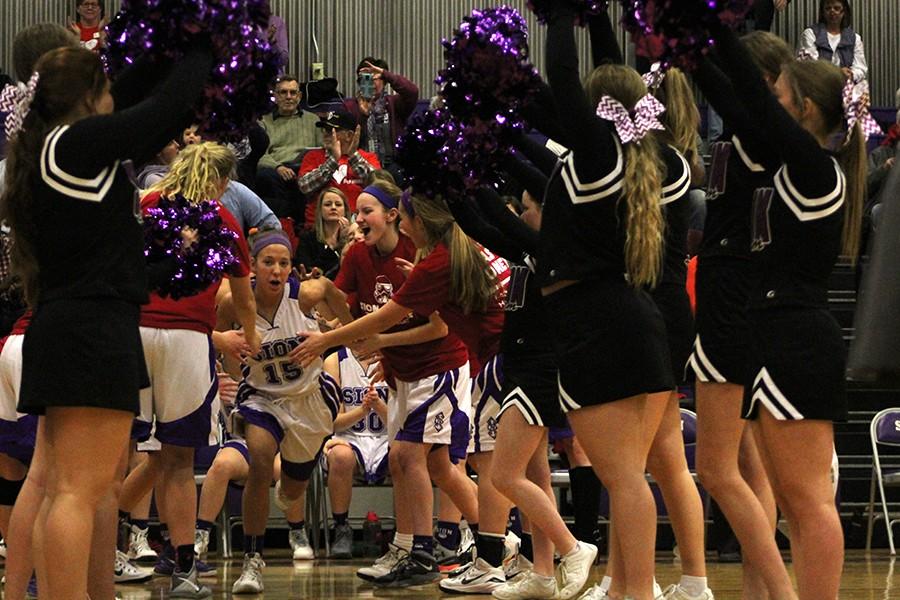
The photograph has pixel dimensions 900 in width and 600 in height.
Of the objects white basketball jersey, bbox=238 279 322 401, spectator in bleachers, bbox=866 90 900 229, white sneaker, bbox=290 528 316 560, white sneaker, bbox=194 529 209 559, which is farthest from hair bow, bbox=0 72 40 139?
spectator in bleachers, bbox=866 90 900 229

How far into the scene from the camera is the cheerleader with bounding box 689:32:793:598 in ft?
13.3

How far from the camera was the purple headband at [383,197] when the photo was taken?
21.1 feet

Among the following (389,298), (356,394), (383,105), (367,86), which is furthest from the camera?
(367,86)

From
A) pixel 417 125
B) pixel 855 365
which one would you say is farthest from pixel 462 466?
pixel 855 365

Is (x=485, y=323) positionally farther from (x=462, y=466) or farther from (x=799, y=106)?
(x=799, y=106)

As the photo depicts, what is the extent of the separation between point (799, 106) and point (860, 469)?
18.2 ft

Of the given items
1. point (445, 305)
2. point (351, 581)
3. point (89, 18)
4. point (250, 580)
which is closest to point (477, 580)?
point (351, 581)

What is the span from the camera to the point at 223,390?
22.9ft

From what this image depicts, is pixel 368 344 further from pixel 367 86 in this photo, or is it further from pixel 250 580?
pixel 367 86

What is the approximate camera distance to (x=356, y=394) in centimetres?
821

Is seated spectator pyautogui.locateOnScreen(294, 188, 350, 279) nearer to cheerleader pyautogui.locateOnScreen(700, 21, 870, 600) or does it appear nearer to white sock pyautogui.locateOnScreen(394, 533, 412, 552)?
white sock pyautogui.locateOnScreen(394, 533, 412, 552)

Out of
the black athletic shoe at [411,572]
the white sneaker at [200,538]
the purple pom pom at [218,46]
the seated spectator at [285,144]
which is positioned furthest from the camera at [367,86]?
the purple pom pom at [218,46]

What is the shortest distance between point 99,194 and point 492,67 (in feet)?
4.76

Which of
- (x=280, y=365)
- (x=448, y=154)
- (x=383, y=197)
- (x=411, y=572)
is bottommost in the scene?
(x=411, y=572)
